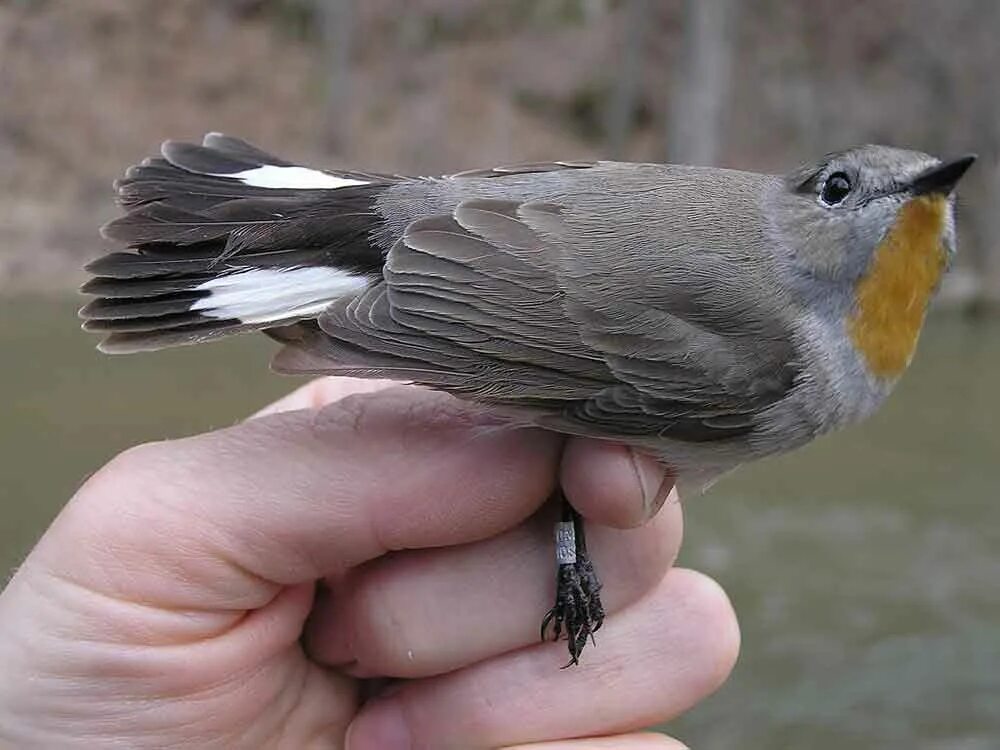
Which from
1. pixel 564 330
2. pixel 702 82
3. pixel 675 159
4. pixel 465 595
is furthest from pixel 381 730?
pixel 702 82

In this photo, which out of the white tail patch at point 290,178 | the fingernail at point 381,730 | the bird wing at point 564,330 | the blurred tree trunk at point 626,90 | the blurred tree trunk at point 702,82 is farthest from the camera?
the blurred tree trunk at point 626,90

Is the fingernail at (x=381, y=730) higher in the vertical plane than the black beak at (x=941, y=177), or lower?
lower

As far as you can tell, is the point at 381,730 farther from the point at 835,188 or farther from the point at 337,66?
the point at 337,66

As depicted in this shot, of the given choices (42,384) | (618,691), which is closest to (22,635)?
(618,691)

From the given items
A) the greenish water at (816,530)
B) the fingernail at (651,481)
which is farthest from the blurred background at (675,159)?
the fingernail at (651,481)

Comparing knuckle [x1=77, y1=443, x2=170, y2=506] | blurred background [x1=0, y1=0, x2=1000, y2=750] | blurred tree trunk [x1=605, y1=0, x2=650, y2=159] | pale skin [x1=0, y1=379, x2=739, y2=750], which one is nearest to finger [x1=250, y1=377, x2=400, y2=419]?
pale skin [x1=0, y1=379, x2=739, y2=750]

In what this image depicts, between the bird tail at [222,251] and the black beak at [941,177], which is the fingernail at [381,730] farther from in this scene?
the black beak at [941,177]

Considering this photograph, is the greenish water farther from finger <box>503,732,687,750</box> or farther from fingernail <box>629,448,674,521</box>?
fingernail <box>629,448,674,521</box>
